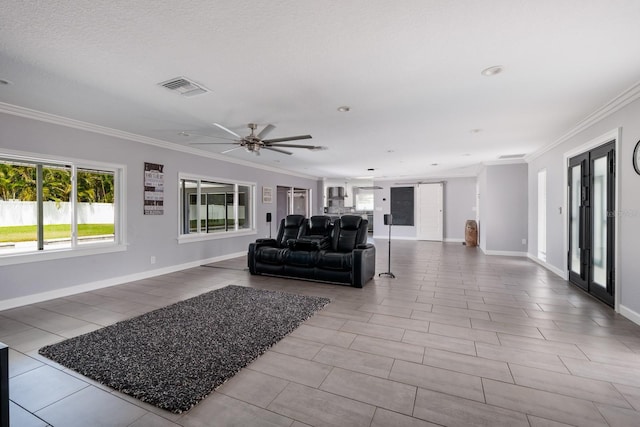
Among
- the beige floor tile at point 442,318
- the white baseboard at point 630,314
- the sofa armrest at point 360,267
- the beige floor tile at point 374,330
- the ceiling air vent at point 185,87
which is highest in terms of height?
the ceiling air vent at point 185,87

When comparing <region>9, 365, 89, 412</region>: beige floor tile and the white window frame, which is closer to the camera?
<region>9, 365, 89, 412</region>: beige floor tile

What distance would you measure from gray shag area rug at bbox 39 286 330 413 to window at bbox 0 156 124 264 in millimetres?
2056

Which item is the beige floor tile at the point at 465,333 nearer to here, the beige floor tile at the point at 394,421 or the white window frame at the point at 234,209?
the beige floor tile at the point at 394,421

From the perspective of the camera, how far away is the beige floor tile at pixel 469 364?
6.89 ft

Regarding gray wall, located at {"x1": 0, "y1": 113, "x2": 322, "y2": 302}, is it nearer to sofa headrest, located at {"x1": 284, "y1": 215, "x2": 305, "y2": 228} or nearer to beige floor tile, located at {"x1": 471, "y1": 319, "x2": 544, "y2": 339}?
sofa headrest, located at {"x1": 284, "y1": 215, "x2": 305, "y2": 228}

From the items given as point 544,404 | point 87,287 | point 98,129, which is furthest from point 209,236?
point 544,404

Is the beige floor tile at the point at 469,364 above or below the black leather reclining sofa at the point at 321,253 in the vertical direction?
below

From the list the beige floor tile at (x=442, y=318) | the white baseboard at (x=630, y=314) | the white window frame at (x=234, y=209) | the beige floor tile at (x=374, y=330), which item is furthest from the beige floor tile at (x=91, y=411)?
the white baseboard at (x=630, y=314)

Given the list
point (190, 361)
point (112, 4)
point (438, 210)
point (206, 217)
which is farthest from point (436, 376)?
point (438, 210)

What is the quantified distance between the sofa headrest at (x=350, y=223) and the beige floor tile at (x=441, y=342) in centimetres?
268

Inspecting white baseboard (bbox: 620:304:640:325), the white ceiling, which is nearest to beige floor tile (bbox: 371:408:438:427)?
the white ceiling

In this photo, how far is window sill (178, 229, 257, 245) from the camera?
5.91 meters

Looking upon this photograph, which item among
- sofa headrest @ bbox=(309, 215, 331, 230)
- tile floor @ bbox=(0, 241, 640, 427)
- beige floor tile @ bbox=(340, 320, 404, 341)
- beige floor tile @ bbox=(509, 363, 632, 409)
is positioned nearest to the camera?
tile floor @ bbox=(0, 241, 640, 427)

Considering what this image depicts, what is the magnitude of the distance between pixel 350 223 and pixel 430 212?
6.44m
